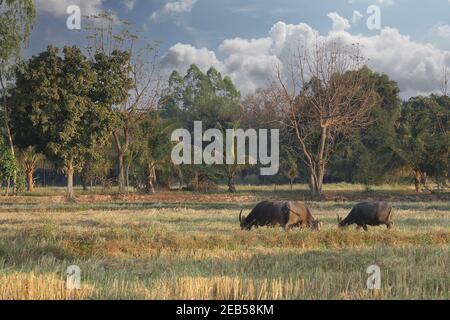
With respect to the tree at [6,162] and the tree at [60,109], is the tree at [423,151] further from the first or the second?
the tree at [6,162]

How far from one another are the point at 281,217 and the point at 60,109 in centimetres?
1874

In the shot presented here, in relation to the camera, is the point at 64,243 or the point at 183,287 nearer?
the point at 183,287

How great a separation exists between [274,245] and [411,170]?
25911mm

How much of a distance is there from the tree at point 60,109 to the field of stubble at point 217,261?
14.7 meters

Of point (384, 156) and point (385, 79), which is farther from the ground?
point (385, 79)

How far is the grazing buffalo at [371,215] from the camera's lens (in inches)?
602

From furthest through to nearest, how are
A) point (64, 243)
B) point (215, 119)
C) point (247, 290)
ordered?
point (215, 119) < point (64, 243) < point (247, 290)

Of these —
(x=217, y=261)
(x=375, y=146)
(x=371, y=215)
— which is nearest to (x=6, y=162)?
(x=371, y=215)

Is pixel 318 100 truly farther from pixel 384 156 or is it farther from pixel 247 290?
pixel 247 290

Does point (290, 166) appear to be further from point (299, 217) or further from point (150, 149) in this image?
point (299, 217)

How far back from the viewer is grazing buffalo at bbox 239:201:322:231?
47.8 ft

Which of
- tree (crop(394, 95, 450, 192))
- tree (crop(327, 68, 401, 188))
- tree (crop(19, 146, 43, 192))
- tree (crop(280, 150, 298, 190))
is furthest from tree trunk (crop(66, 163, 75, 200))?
tree (crop(394, 95, 450, 192))
